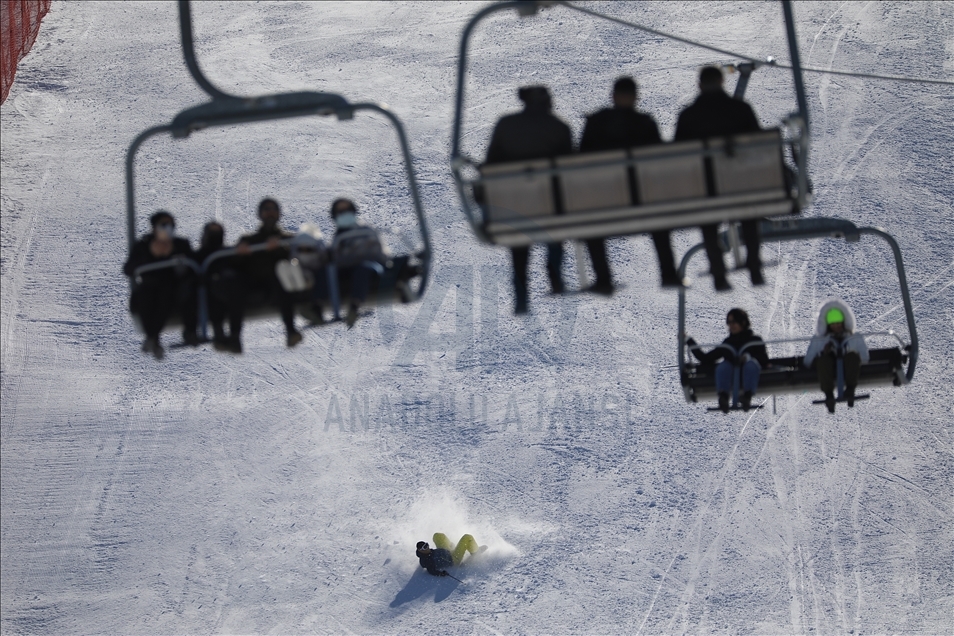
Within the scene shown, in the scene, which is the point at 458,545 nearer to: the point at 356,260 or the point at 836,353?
the point at 836,353

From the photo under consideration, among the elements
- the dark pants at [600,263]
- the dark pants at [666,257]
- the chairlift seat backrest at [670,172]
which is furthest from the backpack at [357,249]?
the chairlift seat backrest at [670,172]

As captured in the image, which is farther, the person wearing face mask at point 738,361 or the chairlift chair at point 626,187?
the person wearing face mask at point 738,361

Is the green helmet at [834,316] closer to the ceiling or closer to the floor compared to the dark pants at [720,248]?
closer to the floor

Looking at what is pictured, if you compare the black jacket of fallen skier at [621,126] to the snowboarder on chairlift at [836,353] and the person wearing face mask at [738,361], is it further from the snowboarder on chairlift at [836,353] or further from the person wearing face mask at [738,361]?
the snowboarder on chairlift at [836,353]

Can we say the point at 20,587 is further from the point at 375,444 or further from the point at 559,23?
the point at 559,23

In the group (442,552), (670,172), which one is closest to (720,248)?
(670,172)

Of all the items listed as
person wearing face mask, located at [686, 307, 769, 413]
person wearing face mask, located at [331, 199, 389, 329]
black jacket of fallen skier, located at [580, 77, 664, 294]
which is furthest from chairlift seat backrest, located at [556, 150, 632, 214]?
person wearing face mask, located at [686, 307, 769, 413]

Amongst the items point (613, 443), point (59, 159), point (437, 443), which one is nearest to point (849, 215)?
point (613, 443)

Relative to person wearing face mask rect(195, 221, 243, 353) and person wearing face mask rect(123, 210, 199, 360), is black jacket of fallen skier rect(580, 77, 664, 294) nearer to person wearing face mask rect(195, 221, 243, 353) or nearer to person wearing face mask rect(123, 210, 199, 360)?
person wearing face mask rect(195, 221, 243, 353)
